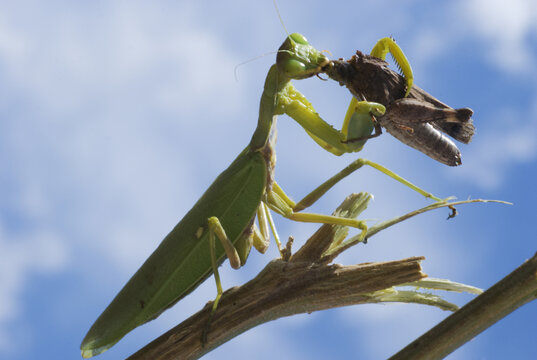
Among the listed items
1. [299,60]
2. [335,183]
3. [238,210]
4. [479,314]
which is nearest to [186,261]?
[238,210]

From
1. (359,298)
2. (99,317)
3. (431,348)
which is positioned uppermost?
(99,317)

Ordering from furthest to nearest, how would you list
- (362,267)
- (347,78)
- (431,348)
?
1. (347,78)
2. (362,267)
3. (431,348)

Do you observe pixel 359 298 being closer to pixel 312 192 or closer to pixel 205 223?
pixel 312 192

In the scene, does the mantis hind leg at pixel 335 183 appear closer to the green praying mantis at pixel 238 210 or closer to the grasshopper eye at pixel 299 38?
the green praying mantis at pixel 238 210

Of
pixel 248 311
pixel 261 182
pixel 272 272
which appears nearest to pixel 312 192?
pixel 261 182

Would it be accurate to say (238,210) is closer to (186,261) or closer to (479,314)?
(186,261)

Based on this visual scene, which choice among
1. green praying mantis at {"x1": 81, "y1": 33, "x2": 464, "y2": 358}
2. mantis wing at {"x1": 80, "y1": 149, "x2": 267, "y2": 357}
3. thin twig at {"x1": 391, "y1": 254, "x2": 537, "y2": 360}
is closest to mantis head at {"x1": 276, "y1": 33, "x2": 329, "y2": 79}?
green praying mantis at {"x1": 81, "y1": 33, "x2": 464, "y2": 358}

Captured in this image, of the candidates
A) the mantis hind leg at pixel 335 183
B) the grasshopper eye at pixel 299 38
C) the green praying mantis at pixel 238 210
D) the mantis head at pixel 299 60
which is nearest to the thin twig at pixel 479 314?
the mantis hind leg at pixel 335 183

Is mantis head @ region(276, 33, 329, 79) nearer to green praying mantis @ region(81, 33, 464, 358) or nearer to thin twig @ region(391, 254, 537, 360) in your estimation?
green praying mantis @ region(81, 33, 464, 358)
